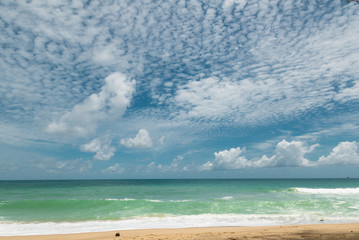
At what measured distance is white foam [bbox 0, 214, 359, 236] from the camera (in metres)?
12.1

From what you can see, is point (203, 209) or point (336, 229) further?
point (203, 209)

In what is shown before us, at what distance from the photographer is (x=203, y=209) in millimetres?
18453

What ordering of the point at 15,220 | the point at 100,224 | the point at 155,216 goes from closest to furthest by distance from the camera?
1. the point at 100,224
2. the point at 15,220
3. the point at 155,216

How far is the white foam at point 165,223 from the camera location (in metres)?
12.1

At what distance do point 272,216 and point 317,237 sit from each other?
6697 millimetres

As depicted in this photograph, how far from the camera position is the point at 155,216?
52.7ft

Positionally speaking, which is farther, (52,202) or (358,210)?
(52,202)

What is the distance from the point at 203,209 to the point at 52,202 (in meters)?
15.3

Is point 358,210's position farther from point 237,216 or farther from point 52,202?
point 52,202

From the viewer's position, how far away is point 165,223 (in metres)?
13.9

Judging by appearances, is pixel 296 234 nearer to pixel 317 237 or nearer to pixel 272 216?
pixel 317 237

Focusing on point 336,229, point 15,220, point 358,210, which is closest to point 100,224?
point 15,220

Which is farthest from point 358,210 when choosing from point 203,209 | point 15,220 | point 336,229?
point 15,220

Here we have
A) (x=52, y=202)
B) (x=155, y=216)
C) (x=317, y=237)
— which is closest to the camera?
(x=317, y=237)
